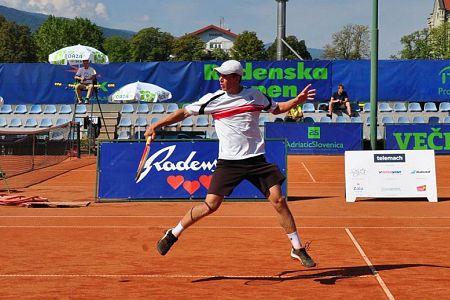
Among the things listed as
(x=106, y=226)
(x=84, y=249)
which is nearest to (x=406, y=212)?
(x=106, y=226)

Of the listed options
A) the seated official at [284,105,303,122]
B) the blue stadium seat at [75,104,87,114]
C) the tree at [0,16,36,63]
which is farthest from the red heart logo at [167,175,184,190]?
the tree at [0,16,36,63]

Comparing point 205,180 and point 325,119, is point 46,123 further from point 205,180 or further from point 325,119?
point 205,180

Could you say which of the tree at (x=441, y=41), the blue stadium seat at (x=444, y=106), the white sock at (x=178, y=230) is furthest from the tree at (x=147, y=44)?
the white sock at (x=178, y=230)

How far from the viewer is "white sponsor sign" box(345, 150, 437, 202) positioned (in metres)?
13.1

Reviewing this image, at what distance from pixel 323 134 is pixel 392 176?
1135 cm

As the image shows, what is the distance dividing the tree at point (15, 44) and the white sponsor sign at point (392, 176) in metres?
100

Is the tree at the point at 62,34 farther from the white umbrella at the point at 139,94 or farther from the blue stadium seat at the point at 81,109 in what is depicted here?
the white umbrella at the point at 139,94

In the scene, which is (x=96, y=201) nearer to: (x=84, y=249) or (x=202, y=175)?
(x=202, y=175)

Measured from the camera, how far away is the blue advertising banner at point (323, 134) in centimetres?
2428

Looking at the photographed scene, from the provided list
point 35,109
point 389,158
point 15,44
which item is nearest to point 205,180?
point 389,158

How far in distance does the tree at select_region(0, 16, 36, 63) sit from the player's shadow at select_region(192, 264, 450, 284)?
105286mm

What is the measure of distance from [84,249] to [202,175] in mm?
4811

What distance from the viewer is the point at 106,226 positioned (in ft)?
33.2

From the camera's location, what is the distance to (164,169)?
1288 cm
